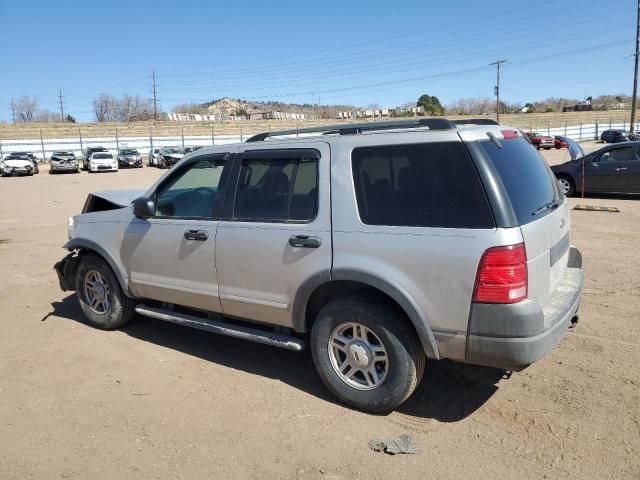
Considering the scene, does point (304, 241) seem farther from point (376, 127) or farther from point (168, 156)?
point (168, 156)

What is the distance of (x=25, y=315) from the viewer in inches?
237

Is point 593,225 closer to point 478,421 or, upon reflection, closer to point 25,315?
point 478,421

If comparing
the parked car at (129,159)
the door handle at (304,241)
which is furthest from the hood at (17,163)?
the door handle at (304,241)

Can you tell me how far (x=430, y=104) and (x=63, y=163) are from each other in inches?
2742

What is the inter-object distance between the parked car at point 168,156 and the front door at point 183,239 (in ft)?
112

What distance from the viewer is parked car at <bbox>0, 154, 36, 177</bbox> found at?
111 ft

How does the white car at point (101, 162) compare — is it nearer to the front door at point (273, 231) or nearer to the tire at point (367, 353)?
the front door at point (273, 231)

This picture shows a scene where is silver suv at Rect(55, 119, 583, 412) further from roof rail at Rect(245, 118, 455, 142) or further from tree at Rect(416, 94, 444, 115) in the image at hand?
tree at Rect(416, 94, 444, 115)

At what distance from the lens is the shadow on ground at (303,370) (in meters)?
3.74

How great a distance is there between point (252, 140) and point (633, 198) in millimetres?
13202

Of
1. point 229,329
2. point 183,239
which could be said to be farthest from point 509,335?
point 183,239

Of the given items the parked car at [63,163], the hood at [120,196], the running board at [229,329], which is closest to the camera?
the running board at [229,329]

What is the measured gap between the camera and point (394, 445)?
3252mm

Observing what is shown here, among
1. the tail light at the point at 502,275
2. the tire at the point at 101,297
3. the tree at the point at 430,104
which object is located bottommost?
the tire at the point at 101,297
